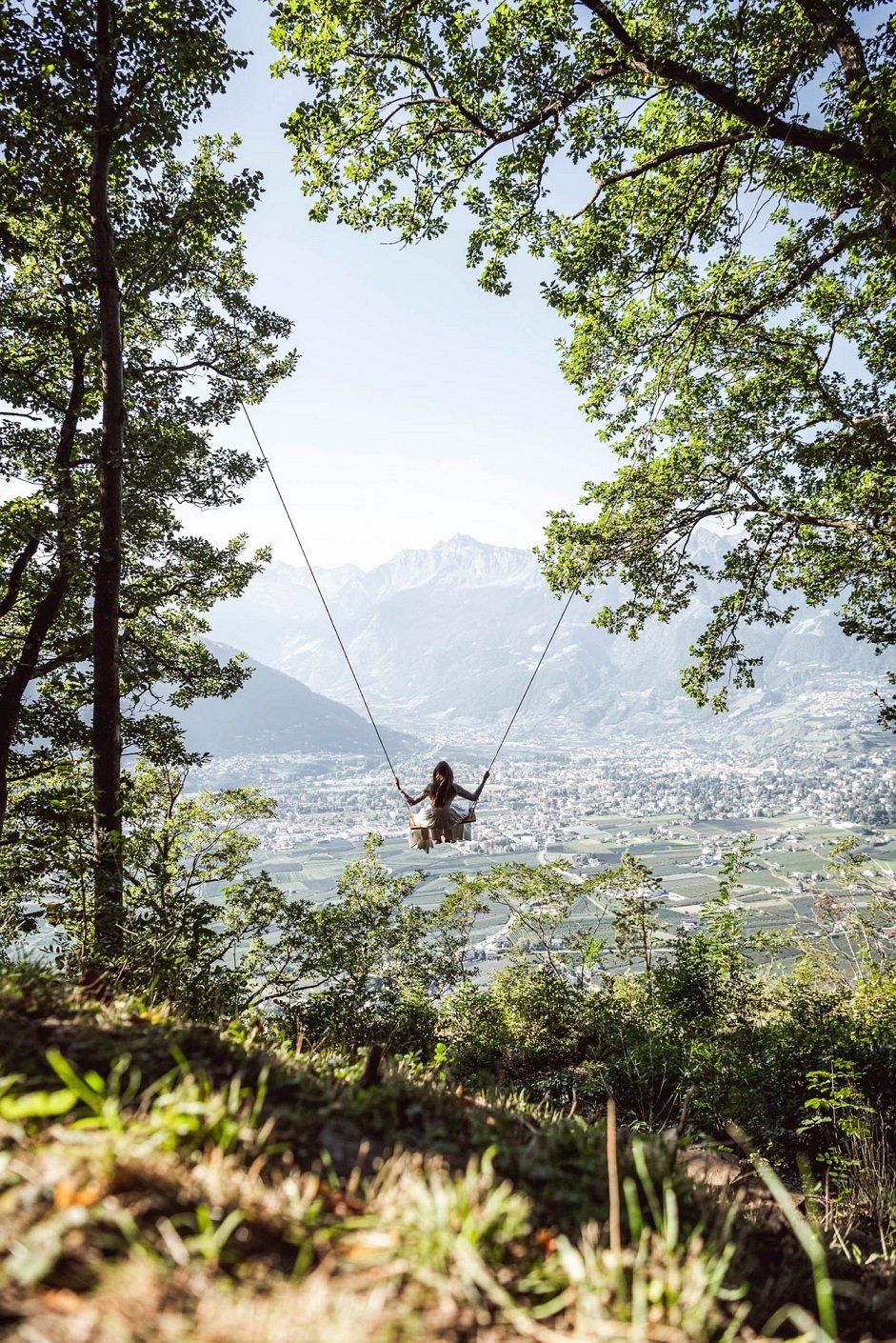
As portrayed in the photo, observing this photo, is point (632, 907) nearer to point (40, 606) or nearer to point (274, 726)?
point (40, 606)

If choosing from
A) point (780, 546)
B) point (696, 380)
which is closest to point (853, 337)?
point (696, 380)

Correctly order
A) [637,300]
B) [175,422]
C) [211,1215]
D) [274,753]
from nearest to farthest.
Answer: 1. [211,1215]
2. [637,300]
3. [175,422]
4. [274,753]

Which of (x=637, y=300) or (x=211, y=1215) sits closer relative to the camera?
(x=211, y=1215)

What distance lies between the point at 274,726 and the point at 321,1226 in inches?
7249

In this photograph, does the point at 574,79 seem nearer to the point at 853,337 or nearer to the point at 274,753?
the point at 853,337

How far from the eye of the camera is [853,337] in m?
6.92

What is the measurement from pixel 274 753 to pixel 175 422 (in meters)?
155

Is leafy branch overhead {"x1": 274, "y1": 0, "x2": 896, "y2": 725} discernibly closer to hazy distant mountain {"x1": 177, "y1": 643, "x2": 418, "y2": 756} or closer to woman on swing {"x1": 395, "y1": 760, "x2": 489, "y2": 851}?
woman on swing {"x1": 395, "y1": 760, "x2": 489, "y2": 851}

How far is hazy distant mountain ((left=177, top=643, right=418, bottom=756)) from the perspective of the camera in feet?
522

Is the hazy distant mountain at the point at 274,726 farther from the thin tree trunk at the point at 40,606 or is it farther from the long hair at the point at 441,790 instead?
the long hair at the point at 441,790

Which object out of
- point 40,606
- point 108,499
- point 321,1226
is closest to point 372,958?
point 40,606

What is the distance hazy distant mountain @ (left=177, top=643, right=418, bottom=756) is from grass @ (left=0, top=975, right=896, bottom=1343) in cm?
15001

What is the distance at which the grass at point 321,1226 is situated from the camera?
33.0 inches

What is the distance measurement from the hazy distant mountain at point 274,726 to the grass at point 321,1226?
492 feet
